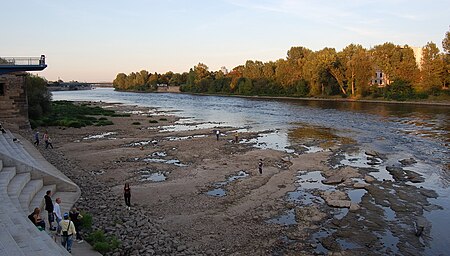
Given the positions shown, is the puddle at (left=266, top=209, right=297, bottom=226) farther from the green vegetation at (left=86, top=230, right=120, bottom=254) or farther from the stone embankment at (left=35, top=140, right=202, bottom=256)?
the green vegetation at (left=86, top=230, right=120, bottom=254)

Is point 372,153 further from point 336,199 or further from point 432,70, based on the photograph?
point 432,70

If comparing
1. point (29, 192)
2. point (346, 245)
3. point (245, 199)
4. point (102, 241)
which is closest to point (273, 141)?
point (245, 199)

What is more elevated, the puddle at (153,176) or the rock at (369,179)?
the puddle at (153,176)

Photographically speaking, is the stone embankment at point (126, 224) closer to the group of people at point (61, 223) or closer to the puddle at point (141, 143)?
the group of people at point (61, 223)

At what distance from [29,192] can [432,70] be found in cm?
8960

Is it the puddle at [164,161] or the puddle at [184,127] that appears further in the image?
the puddle at [184,127]

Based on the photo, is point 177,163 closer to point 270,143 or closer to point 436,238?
point 270,143

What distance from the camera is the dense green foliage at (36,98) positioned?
147 ft

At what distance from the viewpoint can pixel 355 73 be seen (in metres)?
94.2

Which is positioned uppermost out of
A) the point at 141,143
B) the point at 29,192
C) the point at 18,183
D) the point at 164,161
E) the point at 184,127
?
the point at 18,183

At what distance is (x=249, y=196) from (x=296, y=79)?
328ft

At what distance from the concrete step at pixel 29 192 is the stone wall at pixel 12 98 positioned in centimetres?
2112

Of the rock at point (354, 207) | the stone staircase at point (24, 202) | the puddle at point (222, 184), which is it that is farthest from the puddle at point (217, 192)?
the stone staircase at point (24, 202)

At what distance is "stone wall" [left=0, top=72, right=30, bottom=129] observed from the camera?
33.5 meters
